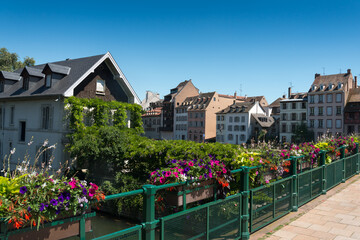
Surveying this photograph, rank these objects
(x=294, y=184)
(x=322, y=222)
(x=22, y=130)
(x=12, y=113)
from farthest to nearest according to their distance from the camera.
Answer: (x=12, y=113)
(x=22, y=130)
(x=294, y=184)
(x=322, y=222)

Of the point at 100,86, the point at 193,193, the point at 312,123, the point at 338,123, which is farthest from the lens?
the point at 312,123

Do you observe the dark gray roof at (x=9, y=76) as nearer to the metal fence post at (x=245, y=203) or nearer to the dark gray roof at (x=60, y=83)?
the dark gray roof at (x=60, y=83)

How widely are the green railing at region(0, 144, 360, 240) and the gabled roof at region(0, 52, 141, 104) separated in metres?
18.3

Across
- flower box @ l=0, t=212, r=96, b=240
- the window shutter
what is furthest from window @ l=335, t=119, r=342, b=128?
flower box @ l=0, t=212, r=96, b=240

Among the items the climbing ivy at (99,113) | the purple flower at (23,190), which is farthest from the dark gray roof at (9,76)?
the purple flower at (23,190)

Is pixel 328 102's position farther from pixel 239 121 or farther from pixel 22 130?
pixel 22 130

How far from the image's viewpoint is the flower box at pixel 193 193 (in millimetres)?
4996

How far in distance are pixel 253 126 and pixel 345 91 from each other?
19.7m

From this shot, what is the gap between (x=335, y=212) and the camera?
28.3 ft

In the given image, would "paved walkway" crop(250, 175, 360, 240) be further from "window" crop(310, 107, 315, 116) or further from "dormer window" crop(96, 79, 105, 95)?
"window" crop(310, 107, 315, 116)

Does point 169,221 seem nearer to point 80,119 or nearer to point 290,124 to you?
point 80,119

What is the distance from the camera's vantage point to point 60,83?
25000mm

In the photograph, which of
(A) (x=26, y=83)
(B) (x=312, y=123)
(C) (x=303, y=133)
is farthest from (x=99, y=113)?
(B) (x=312, y=123)

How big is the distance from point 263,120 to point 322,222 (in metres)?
65.0
